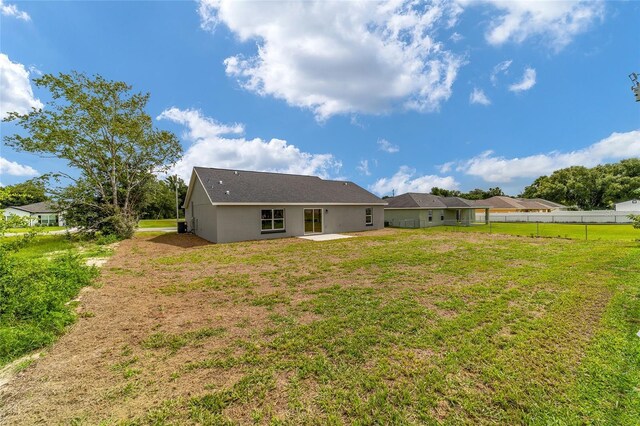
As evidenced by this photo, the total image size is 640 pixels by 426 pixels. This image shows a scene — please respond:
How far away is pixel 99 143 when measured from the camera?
17.1 meters

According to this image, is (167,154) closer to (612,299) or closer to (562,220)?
(612,299)

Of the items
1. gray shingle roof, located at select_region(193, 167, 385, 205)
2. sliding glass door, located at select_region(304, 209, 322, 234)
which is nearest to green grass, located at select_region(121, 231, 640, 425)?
gray shingle roof, located at select_region(193, 167, 385, 205)

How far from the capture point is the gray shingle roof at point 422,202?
27688 mm

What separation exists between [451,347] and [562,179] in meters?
71.4

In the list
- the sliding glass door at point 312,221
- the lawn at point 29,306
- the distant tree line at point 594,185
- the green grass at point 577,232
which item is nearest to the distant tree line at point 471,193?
the distant tree line at point 594,185

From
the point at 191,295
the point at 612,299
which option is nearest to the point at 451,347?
the point at 612,299

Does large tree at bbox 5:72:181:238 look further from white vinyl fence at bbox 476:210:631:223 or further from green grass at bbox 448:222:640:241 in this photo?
white vinyl fence at bbox 476:210:631:223

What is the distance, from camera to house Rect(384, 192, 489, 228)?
27266mm

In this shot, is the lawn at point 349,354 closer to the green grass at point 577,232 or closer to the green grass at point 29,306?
the green grass at point 29,306

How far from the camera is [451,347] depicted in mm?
3656

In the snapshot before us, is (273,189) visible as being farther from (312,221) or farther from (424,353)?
(424,353)

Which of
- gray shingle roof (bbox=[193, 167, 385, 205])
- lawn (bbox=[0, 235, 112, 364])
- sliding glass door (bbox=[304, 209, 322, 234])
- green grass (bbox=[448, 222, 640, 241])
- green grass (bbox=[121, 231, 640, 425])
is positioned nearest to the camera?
green grass (bbox=[121, 231, 640, 425])

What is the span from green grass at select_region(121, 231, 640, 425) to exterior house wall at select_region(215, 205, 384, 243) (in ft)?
29.4

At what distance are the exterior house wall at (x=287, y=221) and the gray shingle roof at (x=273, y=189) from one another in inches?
19.9
